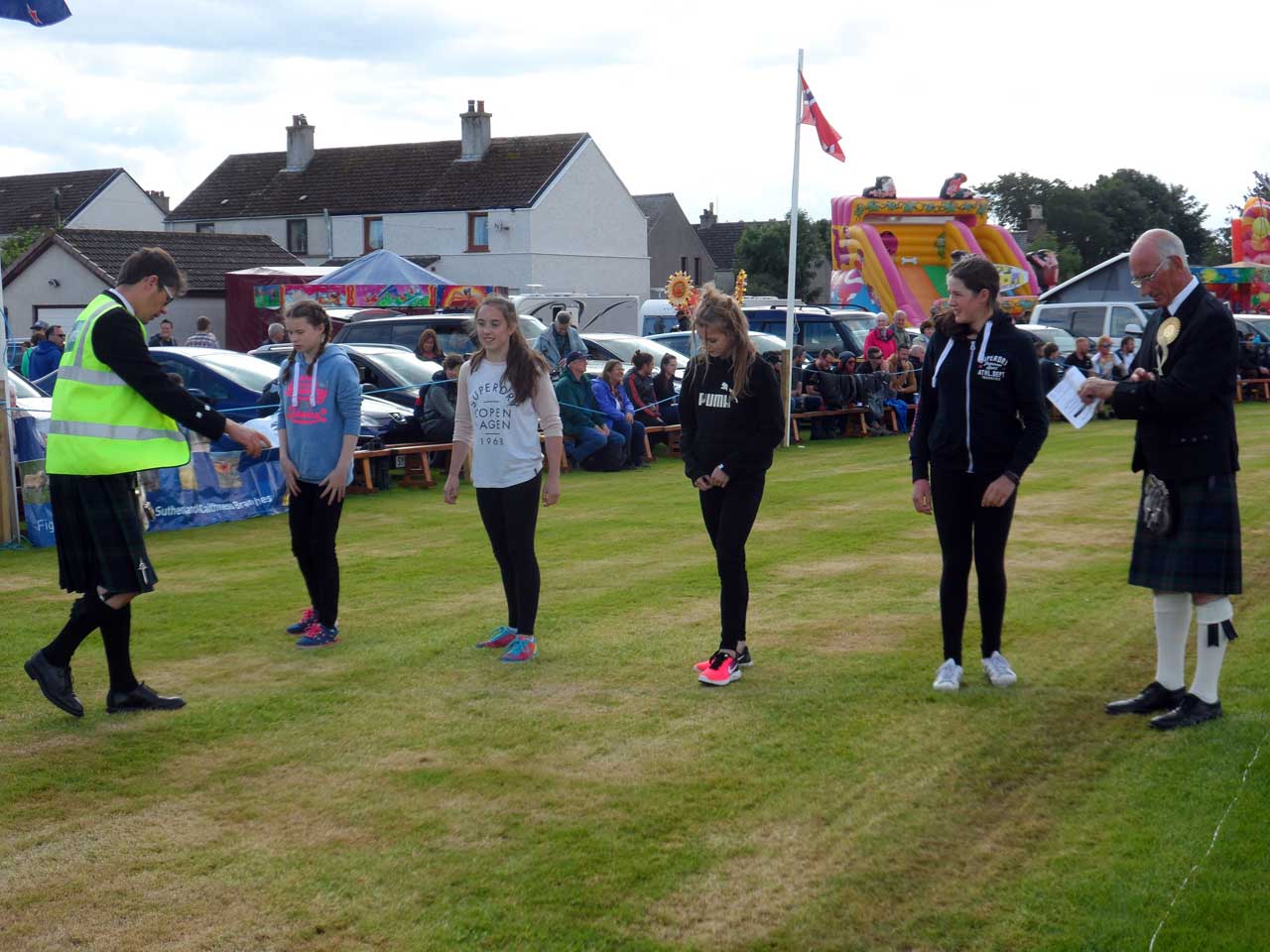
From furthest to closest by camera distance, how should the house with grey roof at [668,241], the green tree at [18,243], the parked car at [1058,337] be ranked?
A: 1. the house with grey roof at [668,241]
2. the green tree at [18,243]
3. the parked car at [1058,337]

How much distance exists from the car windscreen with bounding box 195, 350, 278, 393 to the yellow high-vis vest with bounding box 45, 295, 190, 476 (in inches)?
338

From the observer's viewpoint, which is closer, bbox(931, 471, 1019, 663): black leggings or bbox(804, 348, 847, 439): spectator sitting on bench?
bbox(931, 471, 1019, 663): black leggings

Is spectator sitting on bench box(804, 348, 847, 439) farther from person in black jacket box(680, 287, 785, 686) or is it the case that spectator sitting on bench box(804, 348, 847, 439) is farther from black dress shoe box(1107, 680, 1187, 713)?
black dress shoe box(1107, 680, 1187, 713)

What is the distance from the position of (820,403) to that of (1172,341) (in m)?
15.2

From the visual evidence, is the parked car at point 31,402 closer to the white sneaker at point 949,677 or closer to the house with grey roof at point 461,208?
the white sneaker at point 949,677

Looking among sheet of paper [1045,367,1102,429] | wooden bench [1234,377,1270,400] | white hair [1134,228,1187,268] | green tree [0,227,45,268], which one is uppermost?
green tree [0,227,45,268]

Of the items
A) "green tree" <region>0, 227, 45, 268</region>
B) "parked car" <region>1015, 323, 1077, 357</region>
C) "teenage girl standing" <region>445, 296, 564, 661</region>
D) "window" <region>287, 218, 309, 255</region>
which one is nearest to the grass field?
"teenage girl standing" <region>445, 296, 564, 661</region>

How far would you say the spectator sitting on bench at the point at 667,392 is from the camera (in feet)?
61.8

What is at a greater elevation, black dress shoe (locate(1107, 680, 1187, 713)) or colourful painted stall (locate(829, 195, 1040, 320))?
colourful painted stall (locate(829, 195, 1040, 320))

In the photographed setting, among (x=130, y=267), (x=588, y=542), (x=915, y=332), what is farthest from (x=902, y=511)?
(x=915, y=332)

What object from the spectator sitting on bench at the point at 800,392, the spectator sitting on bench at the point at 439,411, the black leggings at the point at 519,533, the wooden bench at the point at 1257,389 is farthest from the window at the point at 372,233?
the black leggings at the point at 519,533

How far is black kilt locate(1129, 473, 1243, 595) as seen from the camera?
18.9 feet

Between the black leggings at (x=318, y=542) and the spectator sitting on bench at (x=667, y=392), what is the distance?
36.3 ft

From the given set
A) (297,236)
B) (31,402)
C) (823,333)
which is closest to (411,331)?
(31,402)
